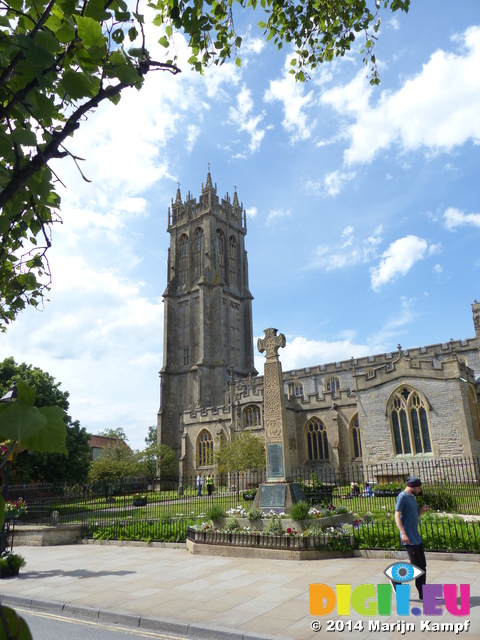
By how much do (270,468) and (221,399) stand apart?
34.0 metres

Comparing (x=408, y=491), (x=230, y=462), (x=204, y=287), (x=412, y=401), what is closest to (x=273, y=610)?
(x=408, y=491)

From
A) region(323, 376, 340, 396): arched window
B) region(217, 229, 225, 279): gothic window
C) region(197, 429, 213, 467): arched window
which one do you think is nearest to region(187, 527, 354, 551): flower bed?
region(197, 429, 213, 467): arched window

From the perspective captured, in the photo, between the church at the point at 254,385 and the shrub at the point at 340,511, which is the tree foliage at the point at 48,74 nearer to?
the shrub at the point at 340,511

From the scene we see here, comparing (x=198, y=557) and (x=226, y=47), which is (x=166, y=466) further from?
(x=226, y=47)

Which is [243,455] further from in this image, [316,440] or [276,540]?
[276,540]

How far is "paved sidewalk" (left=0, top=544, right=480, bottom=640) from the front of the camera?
5.86 meters

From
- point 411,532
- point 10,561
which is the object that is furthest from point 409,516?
point 10,561

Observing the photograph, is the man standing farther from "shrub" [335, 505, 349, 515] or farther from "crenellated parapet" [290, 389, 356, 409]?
"crenellated parapet" [290, 389, 356, 409]

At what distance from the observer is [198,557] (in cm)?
1129

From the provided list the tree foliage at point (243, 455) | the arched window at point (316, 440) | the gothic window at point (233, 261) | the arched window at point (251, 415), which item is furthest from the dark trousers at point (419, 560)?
the gothic window at point (233, 261)

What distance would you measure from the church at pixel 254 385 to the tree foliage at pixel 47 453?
37.0 ft

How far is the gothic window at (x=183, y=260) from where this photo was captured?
183 feet

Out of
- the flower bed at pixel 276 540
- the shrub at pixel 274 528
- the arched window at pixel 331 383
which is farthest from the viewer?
the arched window at pixel 331 383

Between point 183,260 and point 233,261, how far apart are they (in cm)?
629
